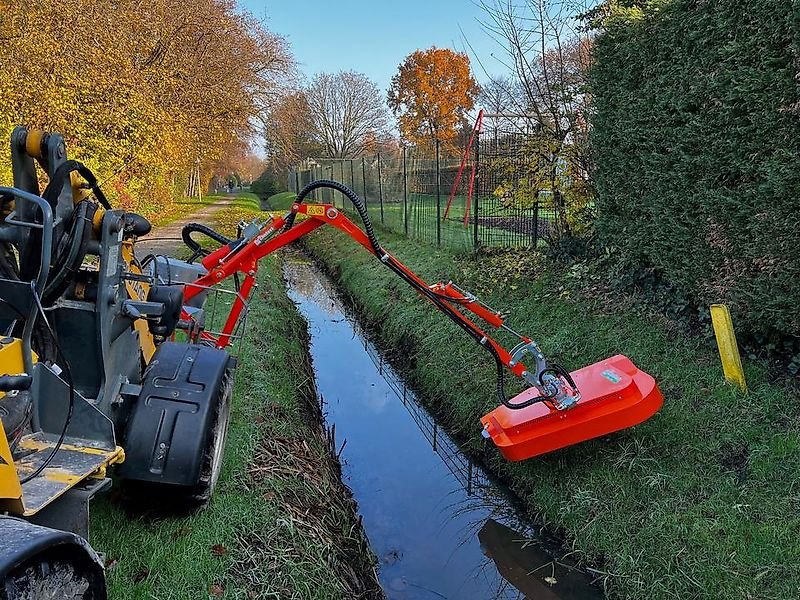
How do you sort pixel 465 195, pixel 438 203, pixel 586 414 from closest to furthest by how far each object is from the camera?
pixel 586 414
pixel 465 195
pixel 438 203

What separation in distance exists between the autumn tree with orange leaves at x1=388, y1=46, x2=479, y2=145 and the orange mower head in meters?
42.2

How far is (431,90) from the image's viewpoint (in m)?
47.5

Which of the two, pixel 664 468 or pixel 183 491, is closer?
pixel 183 491

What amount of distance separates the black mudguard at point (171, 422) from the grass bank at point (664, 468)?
2663mm

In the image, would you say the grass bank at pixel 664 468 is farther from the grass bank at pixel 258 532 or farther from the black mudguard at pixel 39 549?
the black mudguard at pixel 39 549

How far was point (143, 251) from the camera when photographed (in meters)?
13.3

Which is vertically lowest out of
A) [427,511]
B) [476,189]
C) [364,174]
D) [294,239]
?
[427,511]

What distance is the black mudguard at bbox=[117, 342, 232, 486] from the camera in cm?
332

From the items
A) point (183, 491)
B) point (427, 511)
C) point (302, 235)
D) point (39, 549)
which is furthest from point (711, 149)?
point (39, 549)

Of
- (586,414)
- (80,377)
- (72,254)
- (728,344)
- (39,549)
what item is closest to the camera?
(39,549)

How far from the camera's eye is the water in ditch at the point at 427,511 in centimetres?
442

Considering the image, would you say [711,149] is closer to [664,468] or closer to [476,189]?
[664,468]

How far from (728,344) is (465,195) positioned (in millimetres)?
7340

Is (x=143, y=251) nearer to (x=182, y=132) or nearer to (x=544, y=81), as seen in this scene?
(x=182, y=132)
